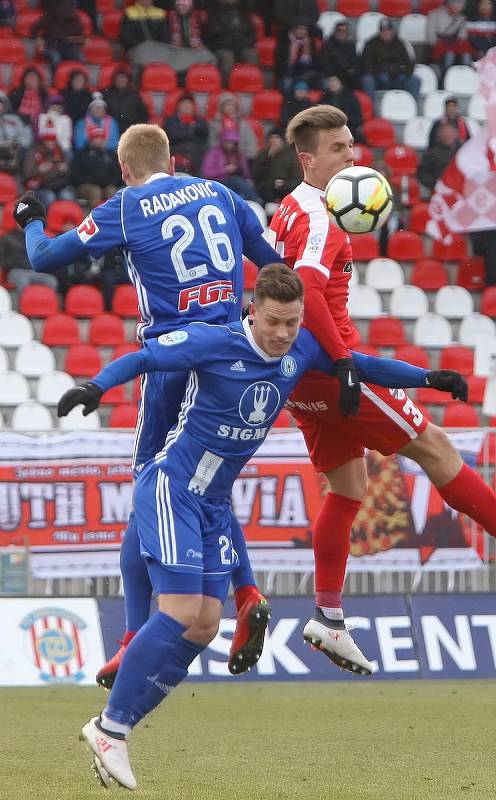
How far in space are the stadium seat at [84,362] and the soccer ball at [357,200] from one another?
25.6ft

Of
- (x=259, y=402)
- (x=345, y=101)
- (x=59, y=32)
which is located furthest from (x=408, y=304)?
(x=259, y=402)

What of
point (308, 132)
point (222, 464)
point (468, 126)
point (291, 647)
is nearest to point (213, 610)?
point (222, 464)

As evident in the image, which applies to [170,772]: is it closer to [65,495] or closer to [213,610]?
[213,610]

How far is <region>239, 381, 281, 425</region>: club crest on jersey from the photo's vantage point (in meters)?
6.07

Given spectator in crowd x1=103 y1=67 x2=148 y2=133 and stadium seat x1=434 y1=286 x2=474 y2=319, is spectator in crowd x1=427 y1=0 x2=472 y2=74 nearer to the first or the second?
stadium seat x1=434 y1=286 x2=474 y2=319

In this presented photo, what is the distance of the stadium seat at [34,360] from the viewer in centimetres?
1422

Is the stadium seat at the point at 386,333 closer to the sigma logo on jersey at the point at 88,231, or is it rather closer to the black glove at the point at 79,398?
the sigma logo on jersey at the point at 88,231

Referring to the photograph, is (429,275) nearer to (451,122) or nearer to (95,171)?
(451,122)

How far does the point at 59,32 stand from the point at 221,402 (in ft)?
38.5

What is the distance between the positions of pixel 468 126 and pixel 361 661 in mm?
10535

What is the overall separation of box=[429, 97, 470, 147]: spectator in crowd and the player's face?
1057 centimetres

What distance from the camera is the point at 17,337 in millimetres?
14477

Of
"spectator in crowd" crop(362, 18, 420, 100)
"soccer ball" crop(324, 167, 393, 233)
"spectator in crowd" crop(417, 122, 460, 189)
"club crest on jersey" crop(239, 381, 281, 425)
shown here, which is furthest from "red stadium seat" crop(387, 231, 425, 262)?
"club crest on jersey" crop(239, 381, 281, 425)

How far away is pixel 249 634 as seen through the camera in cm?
653
